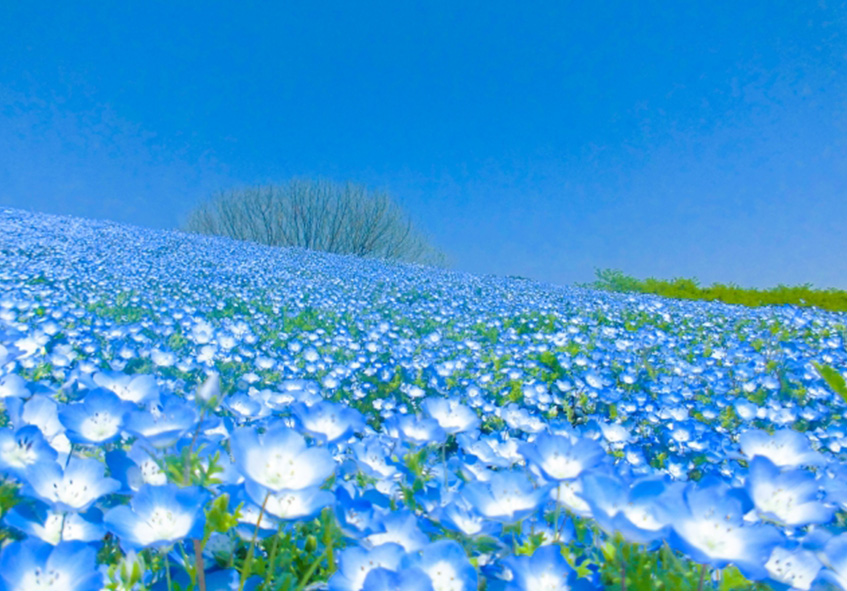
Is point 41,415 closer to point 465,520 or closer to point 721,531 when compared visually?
point 465,520

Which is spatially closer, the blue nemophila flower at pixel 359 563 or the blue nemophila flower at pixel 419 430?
the blue nemophila flower at pixel 359 563

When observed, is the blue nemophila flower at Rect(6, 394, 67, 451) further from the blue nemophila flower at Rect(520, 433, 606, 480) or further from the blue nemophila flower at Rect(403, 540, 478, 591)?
the blue nemophila flower at Rect(520, 433, 606, 480)

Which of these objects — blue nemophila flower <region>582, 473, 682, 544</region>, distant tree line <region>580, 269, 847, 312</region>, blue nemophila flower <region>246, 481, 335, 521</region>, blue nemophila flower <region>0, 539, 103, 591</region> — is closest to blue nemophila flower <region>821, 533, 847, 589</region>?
blue nemophila flower <region>582, 473, 682, 544</region>

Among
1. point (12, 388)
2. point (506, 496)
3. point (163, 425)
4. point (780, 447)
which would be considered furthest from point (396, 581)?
point (12, 388)

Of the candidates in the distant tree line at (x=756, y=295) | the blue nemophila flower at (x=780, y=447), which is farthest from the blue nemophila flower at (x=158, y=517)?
the distant tree line at (x=756, y=295)

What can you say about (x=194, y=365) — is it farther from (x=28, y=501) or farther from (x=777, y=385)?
(x=777, y=385)

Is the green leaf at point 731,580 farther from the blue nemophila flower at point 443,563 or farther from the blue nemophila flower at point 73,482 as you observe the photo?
the blue nemophila flower at point 73,482
